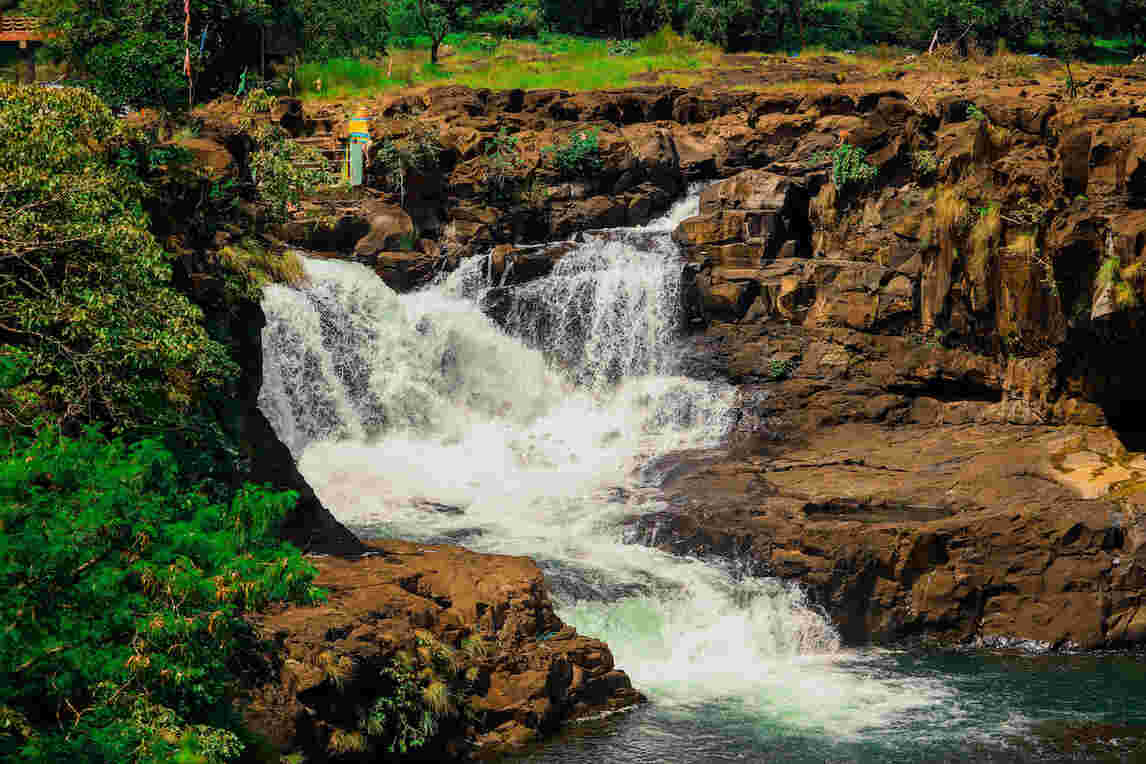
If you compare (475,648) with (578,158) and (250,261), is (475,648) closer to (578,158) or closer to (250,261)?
(250,261)

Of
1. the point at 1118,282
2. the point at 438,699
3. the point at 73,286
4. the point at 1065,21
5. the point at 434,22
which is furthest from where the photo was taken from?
the point at 1065,21

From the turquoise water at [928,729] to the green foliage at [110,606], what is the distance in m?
5.12

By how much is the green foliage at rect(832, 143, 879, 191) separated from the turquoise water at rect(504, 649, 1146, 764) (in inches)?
599

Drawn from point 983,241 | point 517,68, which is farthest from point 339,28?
point 983,241

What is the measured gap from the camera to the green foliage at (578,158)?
116 ft

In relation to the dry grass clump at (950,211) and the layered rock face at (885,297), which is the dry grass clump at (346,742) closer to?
the layered rock face at (885,297)

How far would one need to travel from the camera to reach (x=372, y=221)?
111 ft

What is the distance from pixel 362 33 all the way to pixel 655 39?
11.5 metres

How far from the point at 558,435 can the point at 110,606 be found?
18547 millimetres

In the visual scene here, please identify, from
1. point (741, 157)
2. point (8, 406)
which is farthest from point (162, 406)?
point (741, 157)

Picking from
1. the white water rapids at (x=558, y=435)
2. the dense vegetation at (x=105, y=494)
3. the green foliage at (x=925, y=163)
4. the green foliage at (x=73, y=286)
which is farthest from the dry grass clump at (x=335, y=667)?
the green foliage at (x=925, y=163)

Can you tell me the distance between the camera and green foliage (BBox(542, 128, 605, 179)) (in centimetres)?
3534

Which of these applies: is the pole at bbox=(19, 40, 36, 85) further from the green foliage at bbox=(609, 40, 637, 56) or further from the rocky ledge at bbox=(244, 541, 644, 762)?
the rocky ledge at bbox=(244, 541, 644, 762)

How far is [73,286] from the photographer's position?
14.6 metres
